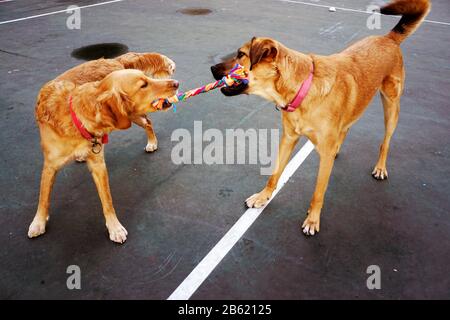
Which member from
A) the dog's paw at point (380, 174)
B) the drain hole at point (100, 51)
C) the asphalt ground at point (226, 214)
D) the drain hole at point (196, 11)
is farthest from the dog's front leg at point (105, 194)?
the drain hole at point (196, 11)

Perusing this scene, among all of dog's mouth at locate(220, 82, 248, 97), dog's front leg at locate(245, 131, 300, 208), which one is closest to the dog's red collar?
dog's mouth at locate(220, 82, 248, 97)

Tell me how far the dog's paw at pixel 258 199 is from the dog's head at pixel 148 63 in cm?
192

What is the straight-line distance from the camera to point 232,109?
5.88 metres

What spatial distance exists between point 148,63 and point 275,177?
6.83ft

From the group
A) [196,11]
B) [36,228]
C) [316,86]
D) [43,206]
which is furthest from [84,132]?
[196,11]

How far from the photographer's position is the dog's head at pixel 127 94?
2.94 m

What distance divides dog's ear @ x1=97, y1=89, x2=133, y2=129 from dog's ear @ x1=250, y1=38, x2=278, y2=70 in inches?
46.5

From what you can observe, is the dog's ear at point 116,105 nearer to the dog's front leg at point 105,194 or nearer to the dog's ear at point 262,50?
the dog's front leg at point 105,194

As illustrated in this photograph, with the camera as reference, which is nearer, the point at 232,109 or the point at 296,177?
the point at 296,177

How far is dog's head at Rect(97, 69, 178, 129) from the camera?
2.94 m

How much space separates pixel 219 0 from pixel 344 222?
1206cm
